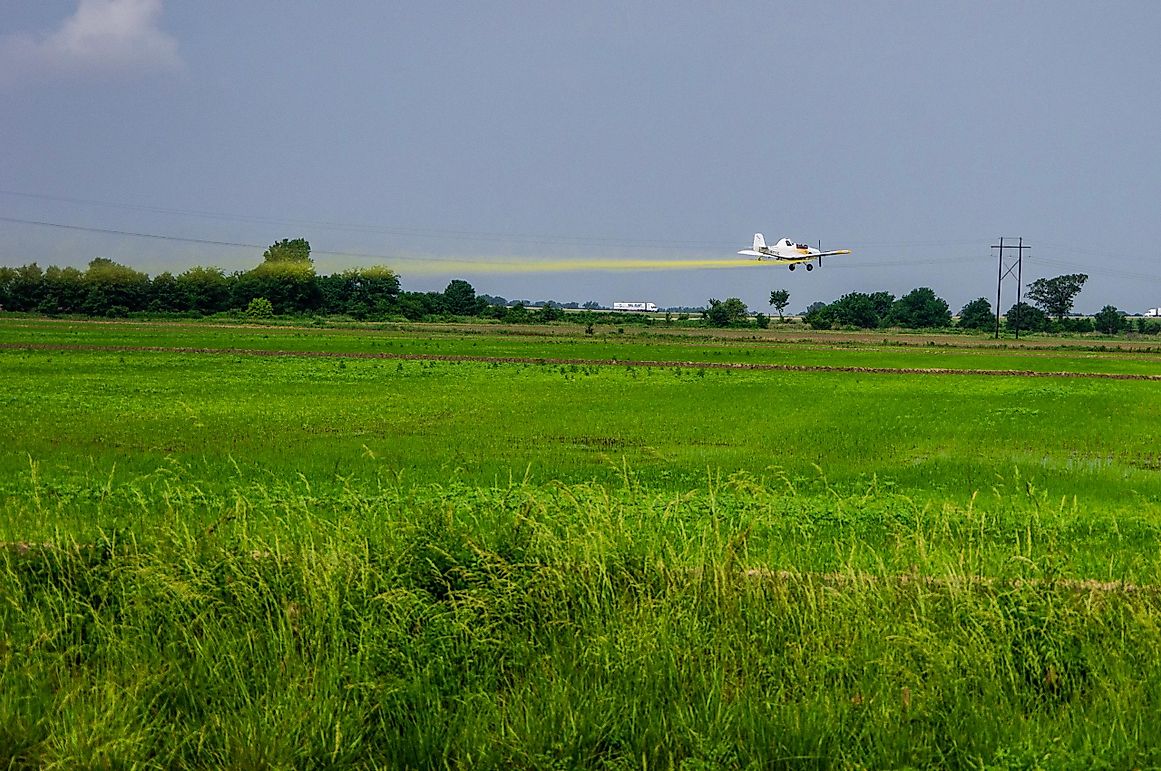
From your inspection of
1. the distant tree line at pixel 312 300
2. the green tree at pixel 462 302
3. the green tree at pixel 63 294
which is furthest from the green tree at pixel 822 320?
the green tree at pixel 63 294

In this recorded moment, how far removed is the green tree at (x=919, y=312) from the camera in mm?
151000

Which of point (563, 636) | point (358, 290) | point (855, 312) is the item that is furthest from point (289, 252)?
point (563, 636)

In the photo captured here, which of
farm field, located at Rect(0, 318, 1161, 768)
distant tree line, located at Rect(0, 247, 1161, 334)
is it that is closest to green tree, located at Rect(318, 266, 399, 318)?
distant tree line, located at Rect(0, 247, 1161, 334)

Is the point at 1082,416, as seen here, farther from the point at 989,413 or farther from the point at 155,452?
the point at 155,452

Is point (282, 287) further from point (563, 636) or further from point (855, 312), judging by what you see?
point (563, 636)

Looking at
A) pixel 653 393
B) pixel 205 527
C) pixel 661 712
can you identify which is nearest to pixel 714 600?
pixel 661 712

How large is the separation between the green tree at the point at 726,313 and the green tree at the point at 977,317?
98.0 ft

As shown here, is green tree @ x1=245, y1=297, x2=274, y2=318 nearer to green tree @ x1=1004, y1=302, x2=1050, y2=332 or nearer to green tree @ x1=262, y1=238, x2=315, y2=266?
green tree @ x1=262, y1=238, x2=315, y2=266

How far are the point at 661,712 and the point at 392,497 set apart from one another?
5526 mm

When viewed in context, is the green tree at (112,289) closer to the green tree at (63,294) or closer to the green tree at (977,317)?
the green tree at (63,294)

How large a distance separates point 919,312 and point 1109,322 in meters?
28.3

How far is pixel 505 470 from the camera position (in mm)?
16094

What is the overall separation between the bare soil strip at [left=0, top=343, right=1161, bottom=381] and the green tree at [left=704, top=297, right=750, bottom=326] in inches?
3023

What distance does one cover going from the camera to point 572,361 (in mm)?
49250
